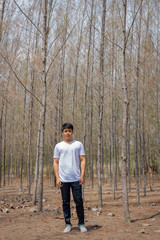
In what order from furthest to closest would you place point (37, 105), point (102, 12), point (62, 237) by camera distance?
point (37, 105) → point (102, 12) → point (62, 237)

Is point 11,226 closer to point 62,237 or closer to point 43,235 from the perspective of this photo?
point 43,235

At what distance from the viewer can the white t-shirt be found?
3.37m

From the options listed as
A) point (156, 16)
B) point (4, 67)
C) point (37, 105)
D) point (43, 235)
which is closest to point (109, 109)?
point (37, 105)

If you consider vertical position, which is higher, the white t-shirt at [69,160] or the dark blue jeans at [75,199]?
the white t-shirt at [69,160]

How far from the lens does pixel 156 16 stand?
794 cm

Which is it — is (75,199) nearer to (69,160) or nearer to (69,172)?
(69,172)

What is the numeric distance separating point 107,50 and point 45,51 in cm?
206

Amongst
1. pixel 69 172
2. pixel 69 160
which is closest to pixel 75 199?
pixel 69 172

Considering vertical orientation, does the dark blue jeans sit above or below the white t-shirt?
below

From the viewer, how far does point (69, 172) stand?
3363mm

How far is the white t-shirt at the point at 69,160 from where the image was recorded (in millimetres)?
3365

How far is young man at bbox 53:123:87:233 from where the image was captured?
3.35m

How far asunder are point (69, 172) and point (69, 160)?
155 millimetres

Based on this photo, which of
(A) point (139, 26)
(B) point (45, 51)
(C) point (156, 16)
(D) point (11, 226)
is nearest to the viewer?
(D) point (11, 226)
